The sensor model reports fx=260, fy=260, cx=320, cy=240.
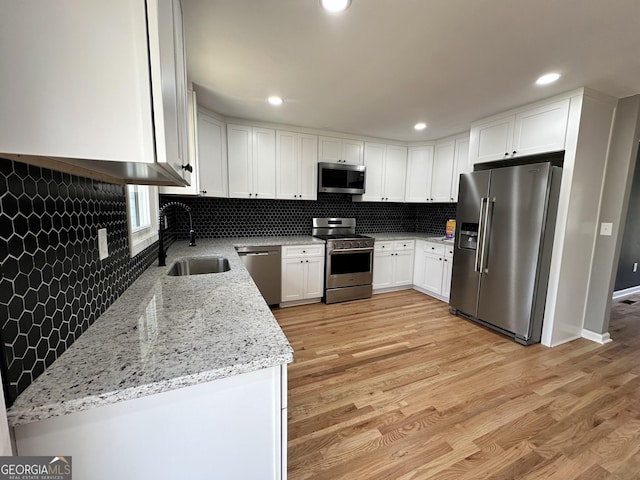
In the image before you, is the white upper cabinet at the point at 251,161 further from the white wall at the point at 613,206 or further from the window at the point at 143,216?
the white wall at the point at 613,206

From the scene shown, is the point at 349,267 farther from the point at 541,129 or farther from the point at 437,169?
the point at 541,129

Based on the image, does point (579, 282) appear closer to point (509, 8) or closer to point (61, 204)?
point (509, 8)

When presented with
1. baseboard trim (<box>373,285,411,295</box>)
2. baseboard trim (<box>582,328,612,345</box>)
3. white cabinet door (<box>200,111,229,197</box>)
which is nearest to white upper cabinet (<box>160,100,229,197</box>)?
white cabinet door (<box>200,111,229,197</box>)

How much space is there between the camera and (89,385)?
2.14 ft

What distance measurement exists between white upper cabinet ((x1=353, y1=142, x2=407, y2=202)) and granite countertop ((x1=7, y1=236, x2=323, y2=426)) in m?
3.19

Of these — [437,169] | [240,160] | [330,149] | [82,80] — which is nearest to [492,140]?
[437,169]

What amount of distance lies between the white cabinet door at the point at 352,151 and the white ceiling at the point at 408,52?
1.01m

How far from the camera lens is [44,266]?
0.73 meters

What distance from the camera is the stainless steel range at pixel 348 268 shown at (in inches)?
141

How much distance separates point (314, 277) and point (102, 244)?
2650 millimetres

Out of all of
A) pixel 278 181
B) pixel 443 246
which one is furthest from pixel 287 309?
pixel 443 246

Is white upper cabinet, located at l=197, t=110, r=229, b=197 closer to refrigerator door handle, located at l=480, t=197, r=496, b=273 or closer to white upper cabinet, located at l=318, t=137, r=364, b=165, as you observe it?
white upper cabinet, located at l=318, t=137, r=364, b=165

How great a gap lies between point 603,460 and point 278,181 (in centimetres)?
362

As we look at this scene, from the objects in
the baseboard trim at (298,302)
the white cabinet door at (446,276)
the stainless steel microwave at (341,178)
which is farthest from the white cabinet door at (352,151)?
the baseboard trim at (298,302)
